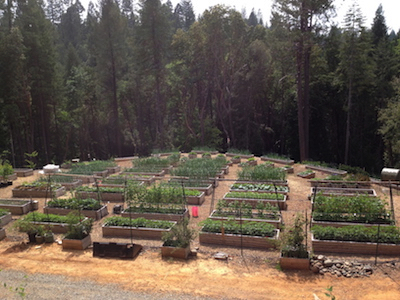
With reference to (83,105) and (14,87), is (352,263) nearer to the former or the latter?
(14,87)

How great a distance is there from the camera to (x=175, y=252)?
822cm

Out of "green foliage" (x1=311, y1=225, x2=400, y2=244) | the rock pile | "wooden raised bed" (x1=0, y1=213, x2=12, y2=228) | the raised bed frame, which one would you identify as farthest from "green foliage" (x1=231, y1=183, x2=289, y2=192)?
"wooden raised bed" (x1=0, y1=213, x2=12, y2=228)

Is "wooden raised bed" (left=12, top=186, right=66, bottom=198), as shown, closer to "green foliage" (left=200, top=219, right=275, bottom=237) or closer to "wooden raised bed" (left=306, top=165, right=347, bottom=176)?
"green foliage" (left=200, top=219, right=275, bottom=237)

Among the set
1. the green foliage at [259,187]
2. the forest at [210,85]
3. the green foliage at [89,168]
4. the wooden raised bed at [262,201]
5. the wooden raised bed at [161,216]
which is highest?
the forest at [210,85]

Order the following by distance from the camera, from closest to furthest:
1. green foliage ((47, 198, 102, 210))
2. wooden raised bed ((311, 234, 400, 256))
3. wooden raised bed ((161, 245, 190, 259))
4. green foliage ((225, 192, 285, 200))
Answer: wooden raised bed ((311, 234, 400, 256)), wooden raised bed ((161, 245, 190, 259)), green foliage ((47, 198, 102, 210)), green foliage ((225, 192, 285, 200))

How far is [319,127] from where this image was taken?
99.9 feet

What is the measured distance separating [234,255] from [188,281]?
168 cm

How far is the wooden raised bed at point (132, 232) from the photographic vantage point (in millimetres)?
9562

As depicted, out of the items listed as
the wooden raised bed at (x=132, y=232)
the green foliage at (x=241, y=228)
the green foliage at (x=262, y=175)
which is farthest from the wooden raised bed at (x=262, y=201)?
the wooden raised bed at (x=132, y=232)

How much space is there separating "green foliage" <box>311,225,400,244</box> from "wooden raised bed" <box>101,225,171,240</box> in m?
4.27

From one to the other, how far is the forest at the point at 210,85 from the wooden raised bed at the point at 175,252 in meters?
16.6

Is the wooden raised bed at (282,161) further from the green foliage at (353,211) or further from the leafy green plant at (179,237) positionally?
the leafy green plant at (179,237)

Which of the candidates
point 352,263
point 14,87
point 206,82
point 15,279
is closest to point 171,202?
point 15,279

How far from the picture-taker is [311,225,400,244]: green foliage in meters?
8.22
